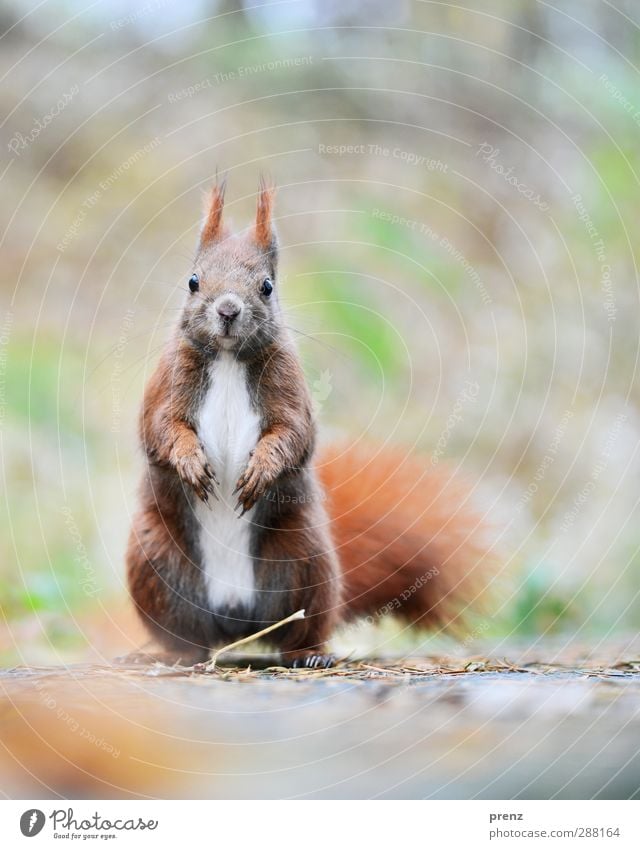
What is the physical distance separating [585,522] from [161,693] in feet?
6.24

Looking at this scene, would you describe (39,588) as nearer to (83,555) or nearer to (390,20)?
(83,555)

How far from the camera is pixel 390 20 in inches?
119

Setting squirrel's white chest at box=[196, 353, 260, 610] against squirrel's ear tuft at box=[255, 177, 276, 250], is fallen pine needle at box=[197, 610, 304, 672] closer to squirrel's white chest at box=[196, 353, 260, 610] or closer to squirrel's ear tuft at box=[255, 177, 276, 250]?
squirrel's white chest at box=[196, 353, 260, 610]

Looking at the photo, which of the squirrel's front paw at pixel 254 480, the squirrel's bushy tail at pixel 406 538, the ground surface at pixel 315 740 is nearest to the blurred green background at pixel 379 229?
the squirrel's bushy tail at pixel 406 538

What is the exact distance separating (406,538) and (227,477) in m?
0.51

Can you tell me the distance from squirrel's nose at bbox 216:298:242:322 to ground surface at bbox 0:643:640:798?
586 mm

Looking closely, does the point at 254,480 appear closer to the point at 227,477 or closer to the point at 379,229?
the point at 227,477

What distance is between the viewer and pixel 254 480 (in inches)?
72.7

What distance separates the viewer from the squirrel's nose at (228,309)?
180 cm
